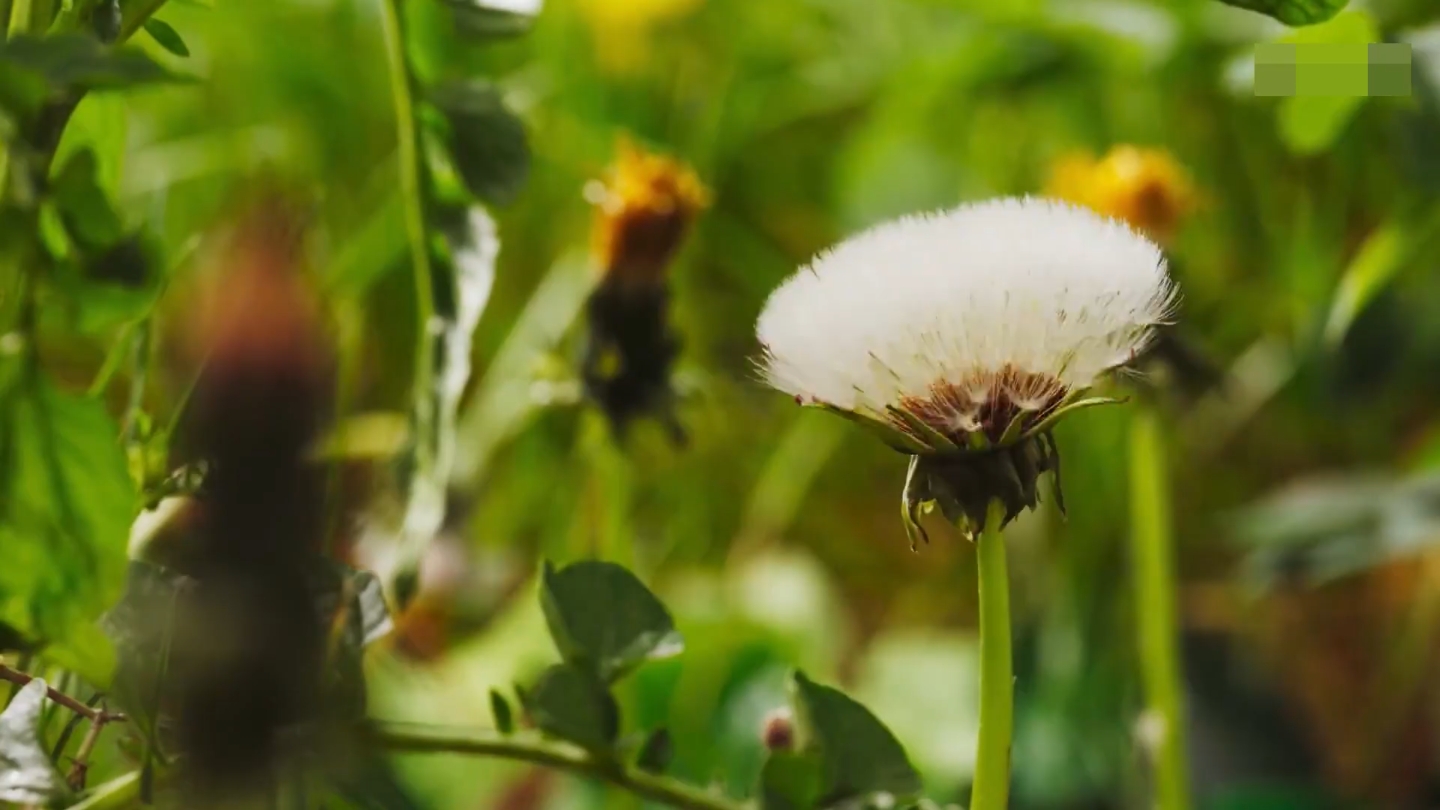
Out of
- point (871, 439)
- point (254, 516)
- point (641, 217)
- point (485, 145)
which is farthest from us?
point (871, 439)

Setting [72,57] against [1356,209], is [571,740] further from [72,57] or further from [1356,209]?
[1356,209]

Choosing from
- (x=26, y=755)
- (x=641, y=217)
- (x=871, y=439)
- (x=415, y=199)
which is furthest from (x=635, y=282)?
(x=871, y=439)

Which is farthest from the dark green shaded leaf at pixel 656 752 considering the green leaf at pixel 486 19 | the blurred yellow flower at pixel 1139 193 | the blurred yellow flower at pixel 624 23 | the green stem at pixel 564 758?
the blurred yellow flower at pixel 624 23

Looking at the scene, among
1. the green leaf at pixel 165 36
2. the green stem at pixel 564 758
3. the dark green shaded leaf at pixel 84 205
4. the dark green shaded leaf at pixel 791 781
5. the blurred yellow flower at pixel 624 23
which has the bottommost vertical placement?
the green stem at pixel 564 758

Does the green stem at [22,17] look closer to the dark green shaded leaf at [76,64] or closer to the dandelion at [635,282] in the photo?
the dark green shaded leaf at [76,64]

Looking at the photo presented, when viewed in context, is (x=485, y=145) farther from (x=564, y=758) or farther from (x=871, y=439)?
(x=871, y=439)

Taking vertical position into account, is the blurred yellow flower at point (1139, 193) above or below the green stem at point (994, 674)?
above

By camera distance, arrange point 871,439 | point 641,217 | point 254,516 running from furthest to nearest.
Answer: point 871,439, point 641,217, point 254,516

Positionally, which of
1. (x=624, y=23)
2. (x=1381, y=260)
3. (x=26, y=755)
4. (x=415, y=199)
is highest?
(x=624, y=23)
